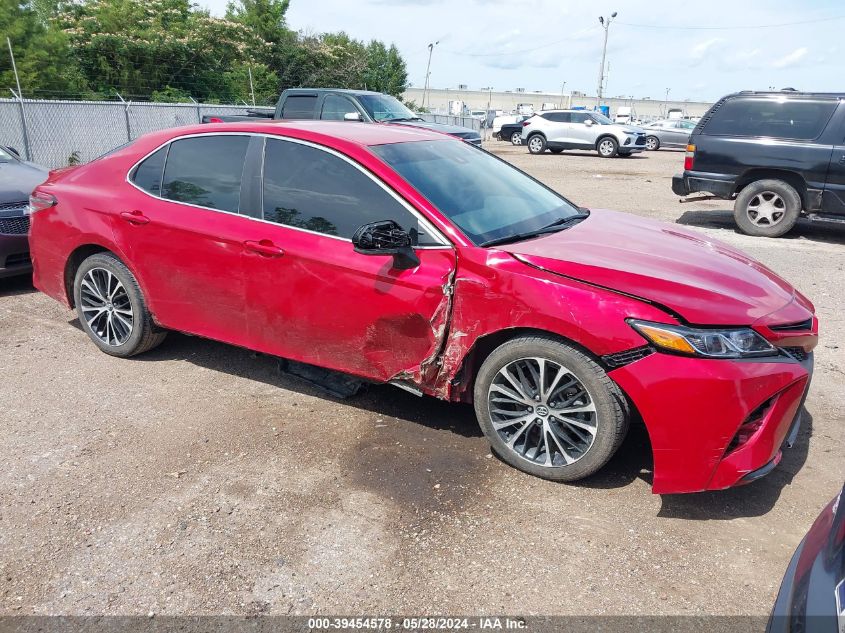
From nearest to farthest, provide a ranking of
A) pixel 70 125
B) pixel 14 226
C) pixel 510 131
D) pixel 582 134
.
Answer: pixel 14 226, pixel 70 125, pixel 582 134, pixel 510 131

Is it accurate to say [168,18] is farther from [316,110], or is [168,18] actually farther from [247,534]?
[247,534]

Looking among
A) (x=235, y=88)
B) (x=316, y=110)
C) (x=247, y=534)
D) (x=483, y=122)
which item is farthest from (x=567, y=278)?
(x=483, y=122)

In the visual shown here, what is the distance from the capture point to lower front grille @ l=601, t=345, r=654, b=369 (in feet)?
10.1

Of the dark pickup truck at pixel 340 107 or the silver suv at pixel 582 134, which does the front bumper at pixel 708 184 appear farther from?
the silver suv at pixel 582 134

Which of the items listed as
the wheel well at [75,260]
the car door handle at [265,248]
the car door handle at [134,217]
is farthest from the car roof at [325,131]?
the wheel well at [75,260]

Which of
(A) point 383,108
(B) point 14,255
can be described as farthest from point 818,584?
(A) point 383,108

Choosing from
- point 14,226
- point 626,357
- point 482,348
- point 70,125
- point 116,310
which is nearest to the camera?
point 626,357

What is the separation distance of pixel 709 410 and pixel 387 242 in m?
1.70

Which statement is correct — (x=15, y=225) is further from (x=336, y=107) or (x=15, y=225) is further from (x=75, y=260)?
(x=336, y=107)

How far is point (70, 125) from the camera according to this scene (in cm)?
1488

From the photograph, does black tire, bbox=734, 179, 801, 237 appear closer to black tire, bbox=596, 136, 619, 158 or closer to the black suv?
the black suv

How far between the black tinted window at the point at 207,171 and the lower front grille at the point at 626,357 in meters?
2.38

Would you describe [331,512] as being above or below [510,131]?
below

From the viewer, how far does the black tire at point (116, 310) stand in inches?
187
